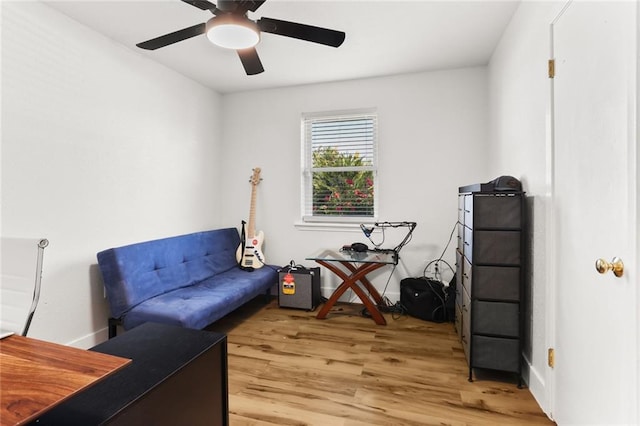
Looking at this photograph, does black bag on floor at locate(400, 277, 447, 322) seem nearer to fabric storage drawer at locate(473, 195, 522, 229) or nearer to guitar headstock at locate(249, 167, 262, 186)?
fabric storage drawer at locate(473, 195, 522, 229)

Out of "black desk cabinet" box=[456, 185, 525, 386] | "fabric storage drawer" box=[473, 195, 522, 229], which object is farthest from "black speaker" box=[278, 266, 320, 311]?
"fabric storage drawer" box=[473, 195, 522, 229]

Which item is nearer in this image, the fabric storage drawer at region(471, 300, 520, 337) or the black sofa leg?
the fabric storage drawer at region(471, 300, 520, 337)

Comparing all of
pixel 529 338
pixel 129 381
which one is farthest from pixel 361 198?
pixel 129 381

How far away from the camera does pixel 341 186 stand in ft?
12.3

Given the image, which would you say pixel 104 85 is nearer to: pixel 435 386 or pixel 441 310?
pixel 435 386

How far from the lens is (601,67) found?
1.27m

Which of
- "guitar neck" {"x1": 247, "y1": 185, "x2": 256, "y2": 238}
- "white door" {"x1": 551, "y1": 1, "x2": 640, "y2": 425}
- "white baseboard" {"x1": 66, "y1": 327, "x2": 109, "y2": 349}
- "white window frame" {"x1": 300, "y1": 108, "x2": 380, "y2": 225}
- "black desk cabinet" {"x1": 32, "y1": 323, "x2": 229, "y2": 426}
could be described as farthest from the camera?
"guitar neck" {"x1": 247, "y1": 185, "x2": 256, "y2": 238}

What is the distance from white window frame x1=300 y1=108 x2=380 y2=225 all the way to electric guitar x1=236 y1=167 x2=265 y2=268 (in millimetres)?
570

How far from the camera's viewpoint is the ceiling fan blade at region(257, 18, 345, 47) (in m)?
1.77

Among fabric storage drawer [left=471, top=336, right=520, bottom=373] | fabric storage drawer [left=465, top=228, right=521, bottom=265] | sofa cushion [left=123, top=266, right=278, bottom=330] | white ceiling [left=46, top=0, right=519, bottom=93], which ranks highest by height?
white ceiling [left=46, top=0, right=519, bottom=93]

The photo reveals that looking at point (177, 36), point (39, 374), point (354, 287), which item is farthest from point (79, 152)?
point (354, 287)

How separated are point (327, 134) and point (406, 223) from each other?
1405 millimetres

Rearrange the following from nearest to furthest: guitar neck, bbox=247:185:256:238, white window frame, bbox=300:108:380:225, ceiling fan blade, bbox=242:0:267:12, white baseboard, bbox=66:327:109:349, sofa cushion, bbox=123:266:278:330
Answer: ceiling fan blade, bbox=242:0:267:12, sofa cushion, bbox=123:266:278:330, white baseboard, bbox=66:327:109:349, white window frame, bbox=300:108:380:225, guitar neck, bbox=247:185:256:238

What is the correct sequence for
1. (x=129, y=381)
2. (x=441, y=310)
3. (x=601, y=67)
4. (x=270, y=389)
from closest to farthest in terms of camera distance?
1. (x=129, y=381)
2. (x=601, y=67)
3. (x=270, y=389)
4. (x=441, y=310)
